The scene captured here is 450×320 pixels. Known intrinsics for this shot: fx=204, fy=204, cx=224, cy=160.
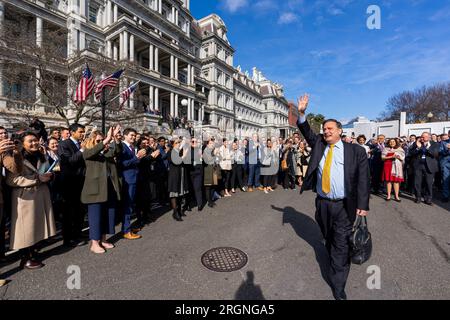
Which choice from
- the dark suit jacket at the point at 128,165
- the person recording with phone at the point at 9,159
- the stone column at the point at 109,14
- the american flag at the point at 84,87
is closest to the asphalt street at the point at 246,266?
the person recording with phone at the point at 9,159

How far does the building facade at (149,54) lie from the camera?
1489 centimetres

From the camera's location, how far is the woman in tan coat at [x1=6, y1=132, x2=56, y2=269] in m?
3.11

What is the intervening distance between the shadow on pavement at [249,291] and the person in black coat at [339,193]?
0.95 m

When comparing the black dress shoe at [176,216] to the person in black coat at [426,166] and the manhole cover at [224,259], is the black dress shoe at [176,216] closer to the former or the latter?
the manhole cover at [224,259]

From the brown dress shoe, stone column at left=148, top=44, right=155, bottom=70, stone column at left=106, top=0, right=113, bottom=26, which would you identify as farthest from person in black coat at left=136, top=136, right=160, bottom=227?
stone column at left=106, top=0, right=113, bottom=26

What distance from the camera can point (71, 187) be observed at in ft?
13.9

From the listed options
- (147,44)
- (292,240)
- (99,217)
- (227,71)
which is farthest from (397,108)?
(99,217)

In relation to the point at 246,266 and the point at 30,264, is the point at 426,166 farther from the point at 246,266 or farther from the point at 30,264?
the point at 30,264

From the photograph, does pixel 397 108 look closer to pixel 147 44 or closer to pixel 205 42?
pixel 205 42

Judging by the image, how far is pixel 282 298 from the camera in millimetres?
2574

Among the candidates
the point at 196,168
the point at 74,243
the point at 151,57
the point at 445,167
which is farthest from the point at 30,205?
the point at 151,57

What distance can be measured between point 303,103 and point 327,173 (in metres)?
1.13

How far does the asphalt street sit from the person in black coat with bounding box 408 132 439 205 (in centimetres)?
178

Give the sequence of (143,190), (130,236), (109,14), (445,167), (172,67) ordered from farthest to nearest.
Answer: (172,67)
(109,14)
(445,167)
(143,190)
(130,236)
